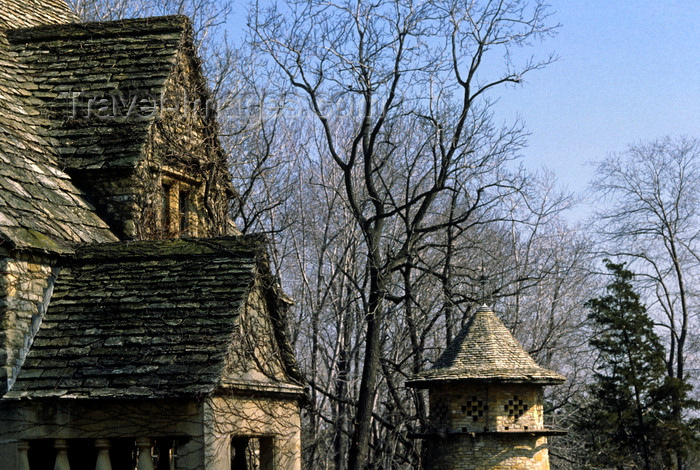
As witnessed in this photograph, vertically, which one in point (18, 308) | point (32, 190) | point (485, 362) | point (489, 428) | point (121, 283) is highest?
A: point (32, 190)

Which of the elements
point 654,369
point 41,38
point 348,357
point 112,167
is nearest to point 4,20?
point 41,38

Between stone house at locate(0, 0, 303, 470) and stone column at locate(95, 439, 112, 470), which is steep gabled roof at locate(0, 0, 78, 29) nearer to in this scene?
stone house at locate(0, 0, 303, 470)

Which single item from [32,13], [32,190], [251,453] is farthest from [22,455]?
[32,13]

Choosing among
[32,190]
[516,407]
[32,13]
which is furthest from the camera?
[516,407]

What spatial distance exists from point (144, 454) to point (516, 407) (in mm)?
14885

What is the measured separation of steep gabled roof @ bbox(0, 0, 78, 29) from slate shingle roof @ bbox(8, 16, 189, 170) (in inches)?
21.8

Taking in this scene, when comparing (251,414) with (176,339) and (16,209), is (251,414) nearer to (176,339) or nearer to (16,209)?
(176,339)

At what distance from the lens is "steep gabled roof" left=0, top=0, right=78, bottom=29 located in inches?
650

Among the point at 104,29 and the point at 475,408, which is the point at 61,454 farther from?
the point at 475,408

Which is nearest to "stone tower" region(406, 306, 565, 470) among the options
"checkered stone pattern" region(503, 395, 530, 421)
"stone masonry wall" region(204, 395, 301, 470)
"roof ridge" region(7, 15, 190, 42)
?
"checkered stone pattern" region(503, 395, 530, 421)

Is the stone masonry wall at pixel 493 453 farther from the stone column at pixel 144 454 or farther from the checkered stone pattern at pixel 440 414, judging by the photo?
the stone column at pixel 144 454

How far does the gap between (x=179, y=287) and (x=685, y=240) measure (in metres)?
35.6

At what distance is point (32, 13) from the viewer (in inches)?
681

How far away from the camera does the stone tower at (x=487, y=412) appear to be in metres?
23.5
